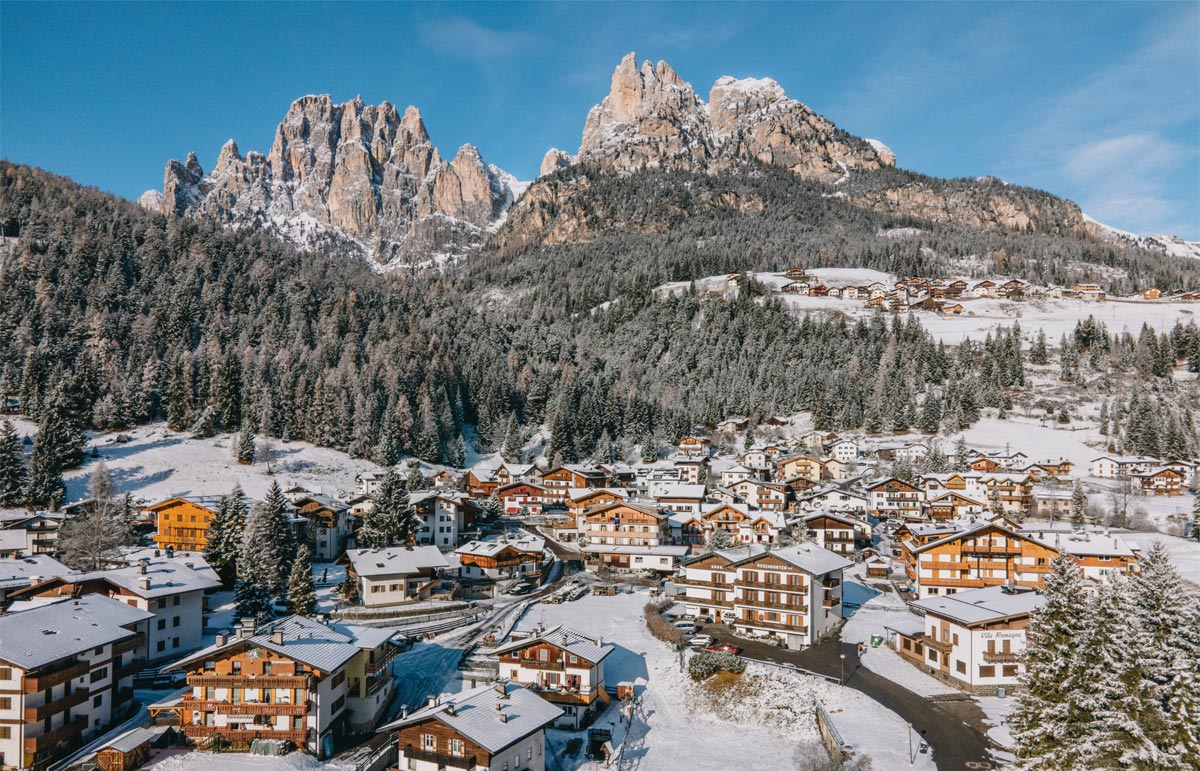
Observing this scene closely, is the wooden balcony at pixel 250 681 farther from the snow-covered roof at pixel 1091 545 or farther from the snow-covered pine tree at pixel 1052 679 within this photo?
the snow-covered roof at pixel 1091 545

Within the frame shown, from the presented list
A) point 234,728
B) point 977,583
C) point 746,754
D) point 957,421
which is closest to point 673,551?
point 977,583

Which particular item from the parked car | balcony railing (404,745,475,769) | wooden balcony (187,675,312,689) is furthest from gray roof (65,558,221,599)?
the parked car

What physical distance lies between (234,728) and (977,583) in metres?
53.2

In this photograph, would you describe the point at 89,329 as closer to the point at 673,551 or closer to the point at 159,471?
the point at 159,471

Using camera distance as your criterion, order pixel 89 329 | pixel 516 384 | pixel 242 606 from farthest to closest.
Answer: pixel 516 384
pixel 89 329
pixel 242 606

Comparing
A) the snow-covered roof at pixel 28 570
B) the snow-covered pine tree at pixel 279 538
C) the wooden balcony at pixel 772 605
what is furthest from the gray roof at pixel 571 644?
the snow-covered roof at pixel 28 570

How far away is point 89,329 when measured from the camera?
359 feet

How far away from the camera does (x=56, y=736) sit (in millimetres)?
31953

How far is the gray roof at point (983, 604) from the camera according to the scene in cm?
4100

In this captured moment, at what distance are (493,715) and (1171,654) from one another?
2538cm

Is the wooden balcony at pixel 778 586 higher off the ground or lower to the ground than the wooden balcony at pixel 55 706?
higher

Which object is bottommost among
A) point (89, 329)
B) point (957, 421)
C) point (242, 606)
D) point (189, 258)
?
point (242, 606)

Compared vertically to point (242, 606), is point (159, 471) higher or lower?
higher

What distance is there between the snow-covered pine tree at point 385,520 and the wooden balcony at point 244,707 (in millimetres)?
29487
